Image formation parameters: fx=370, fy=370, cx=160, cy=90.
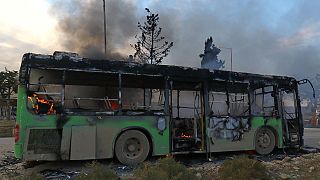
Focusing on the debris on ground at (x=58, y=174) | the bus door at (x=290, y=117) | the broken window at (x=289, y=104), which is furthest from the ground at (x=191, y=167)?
the broken window at (x=289, y=104)

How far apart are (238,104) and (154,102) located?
2.66 m

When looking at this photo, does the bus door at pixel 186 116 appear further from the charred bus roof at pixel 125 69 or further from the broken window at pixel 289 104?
the broken window at pixel 289 104

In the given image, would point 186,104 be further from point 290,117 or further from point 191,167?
point 290,117

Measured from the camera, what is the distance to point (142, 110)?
946 centimetres

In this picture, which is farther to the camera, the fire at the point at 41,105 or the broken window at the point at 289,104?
the broken window at the point at 289,104

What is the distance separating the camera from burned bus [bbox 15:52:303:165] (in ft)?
27.1

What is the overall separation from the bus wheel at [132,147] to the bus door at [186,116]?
2.88 feet

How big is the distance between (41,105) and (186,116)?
4.51 m

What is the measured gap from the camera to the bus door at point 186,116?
10020mm

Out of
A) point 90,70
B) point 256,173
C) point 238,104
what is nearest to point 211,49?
point 238,104

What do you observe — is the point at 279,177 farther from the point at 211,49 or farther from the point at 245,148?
the point at 211,49

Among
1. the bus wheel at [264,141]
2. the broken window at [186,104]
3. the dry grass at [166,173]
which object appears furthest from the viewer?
the bus wheel at [264,141]

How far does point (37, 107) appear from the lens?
8.26m

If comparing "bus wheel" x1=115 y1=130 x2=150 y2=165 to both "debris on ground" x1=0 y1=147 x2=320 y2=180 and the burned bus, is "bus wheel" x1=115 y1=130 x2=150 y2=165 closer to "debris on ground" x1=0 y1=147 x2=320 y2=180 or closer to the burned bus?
the burned bus
